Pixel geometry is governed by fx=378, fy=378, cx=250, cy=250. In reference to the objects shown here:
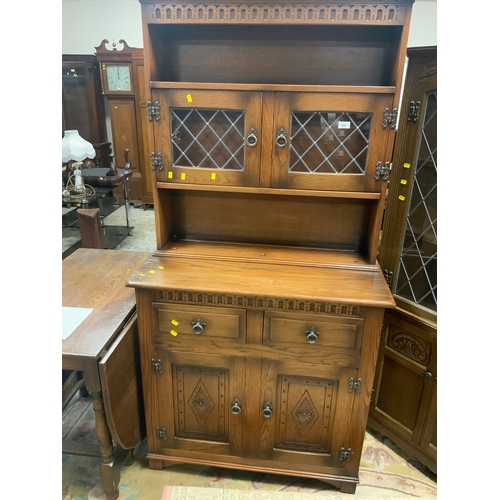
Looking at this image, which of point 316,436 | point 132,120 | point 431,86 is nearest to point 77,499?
point 316,436

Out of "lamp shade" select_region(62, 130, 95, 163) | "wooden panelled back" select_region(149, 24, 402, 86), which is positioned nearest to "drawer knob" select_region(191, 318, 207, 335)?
"wooden panelled back" select_region(149, 24, 402, 86)

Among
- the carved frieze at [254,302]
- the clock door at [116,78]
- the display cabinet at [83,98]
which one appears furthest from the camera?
the display cabinet at [83,98]

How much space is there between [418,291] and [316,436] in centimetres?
75

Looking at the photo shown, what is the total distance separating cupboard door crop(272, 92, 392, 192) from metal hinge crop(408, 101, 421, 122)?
23cm

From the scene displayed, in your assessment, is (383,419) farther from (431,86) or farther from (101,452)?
(431,86)

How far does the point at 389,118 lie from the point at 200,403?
1352 mm

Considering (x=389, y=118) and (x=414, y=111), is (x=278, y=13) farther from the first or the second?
(x=414, y=111)

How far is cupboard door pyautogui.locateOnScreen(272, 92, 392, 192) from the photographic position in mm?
1365

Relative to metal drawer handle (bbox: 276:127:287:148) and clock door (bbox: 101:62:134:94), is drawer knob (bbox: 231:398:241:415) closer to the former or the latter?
metal drawer handle (bbox: 276:127:287:148)

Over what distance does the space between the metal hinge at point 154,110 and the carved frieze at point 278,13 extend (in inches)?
11.4

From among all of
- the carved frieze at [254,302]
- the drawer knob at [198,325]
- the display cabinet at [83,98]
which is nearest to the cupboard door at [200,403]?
the drawer knob at [198,325]

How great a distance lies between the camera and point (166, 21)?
136 centimetres

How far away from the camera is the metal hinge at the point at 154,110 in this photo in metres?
1.44

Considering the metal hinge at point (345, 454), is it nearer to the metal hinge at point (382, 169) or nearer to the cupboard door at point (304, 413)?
the cupboard door at point (304, 413)
